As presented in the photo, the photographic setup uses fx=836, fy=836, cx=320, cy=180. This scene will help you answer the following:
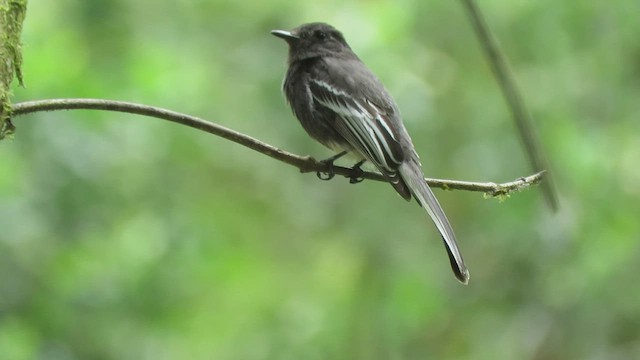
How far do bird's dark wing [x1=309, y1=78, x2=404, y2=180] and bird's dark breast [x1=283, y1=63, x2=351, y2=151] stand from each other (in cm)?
2

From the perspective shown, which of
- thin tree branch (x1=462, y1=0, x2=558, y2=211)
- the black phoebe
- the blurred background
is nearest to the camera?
thin tree branch (x1=462, y1=0, x2=558, y2=211)

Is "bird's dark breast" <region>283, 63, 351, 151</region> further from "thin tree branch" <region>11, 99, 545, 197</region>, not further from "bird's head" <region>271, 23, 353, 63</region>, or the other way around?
"thin tree branch" <region>11, 99, 545, 197</region>

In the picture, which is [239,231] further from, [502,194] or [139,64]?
[502,194]

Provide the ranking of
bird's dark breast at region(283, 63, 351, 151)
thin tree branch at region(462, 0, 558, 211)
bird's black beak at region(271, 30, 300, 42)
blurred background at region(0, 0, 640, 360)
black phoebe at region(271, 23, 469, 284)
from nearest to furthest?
thin tree branch at region(462, 0, 558, 211) < black phoebe at region(271, 23, 469, 284) < bird's dark breast at region(283, 63, 351, 151) < bird's black beak at region(271, 30, 300, 42) < blurred background at region(0, 0, 640, 360)

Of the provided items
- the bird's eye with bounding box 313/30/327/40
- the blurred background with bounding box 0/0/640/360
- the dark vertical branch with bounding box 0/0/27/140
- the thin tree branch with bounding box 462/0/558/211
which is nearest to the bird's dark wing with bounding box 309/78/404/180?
the bird's eye with bounding box 313/30/327/40

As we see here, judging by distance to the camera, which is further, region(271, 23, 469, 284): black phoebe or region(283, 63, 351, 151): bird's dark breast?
region(283, 63, 351, 151): bird's dark breast

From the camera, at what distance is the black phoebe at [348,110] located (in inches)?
117

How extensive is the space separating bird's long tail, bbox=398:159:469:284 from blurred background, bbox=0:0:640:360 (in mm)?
2019

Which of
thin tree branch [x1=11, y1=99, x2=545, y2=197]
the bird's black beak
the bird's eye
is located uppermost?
the bird's eye

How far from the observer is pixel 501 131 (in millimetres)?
5512

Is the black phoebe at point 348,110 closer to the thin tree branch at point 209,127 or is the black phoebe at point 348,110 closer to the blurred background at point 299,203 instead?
the thin tree branch at point 209,127

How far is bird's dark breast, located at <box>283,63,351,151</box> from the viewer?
3.33m

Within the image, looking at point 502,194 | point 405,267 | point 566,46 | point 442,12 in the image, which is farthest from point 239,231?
point 502,194

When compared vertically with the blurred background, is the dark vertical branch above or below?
below
